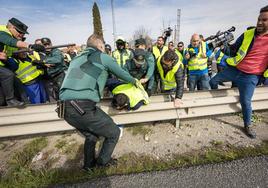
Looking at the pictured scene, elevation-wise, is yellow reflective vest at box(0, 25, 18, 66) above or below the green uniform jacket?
above

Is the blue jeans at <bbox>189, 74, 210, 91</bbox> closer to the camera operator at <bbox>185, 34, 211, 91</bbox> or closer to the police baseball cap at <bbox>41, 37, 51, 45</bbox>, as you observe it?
the camera operator at <bbox>185, 34, 211, 91</bbox>

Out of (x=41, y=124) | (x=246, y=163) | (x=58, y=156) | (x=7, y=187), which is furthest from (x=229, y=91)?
(x=7, y=187)

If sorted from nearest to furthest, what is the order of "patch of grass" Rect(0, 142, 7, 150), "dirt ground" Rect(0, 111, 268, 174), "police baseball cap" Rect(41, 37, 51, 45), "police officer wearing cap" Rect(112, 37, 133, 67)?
"dirt ground" Rect(0, 111, 268, 174) → "patch of grass" Rect(0, 142, 7, 150) → "police baseball cap" Rect(41, 37, 51, 45) → "police officer wearing cap" Rect(112, 37, 133, 67)

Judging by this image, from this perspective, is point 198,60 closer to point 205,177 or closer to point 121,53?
point 121,53

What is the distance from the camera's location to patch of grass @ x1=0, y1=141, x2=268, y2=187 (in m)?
2.25

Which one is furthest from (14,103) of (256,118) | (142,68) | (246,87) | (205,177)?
(256,118)

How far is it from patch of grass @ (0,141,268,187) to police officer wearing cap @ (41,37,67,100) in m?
2.50

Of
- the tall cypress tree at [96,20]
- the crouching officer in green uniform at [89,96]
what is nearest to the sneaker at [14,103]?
the crouching officer in green uniform at [89,96]

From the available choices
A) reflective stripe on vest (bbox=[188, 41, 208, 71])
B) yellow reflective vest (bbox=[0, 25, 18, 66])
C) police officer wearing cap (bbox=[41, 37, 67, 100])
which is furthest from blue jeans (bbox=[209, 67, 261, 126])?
yellow reflective vest (bbox=[0, 25, 18, 66])

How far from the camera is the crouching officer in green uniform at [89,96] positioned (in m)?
2.22

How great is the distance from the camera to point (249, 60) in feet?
9.94

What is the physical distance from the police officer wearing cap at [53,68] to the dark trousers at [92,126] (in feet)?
8.03

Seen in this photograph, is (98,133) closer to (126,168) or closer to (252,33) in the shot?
(126,168)

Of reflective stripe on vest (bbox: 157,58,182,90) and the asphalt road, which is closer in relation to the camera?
the asphalt road
